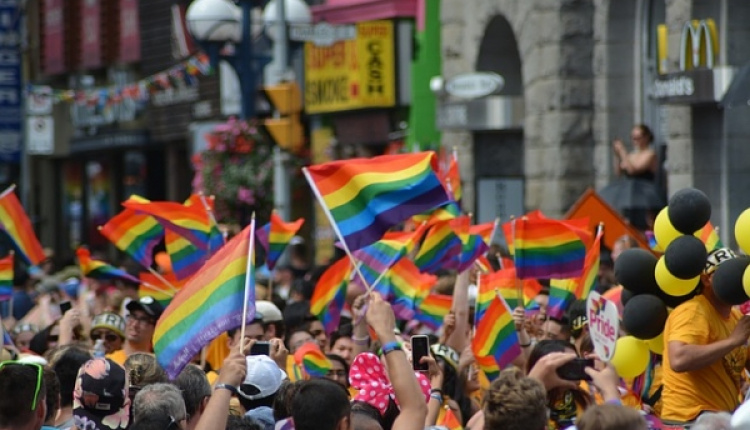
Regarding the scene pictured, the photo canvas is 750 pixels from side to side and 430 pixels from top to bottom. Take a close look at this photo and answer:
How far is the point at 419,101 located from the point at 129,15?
17.6 m

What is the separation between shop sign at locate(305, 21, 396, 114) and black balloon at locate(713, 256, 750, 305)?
62.9ft

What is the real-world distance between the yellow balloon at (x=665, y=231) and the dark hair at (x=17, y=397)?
11.7 ft

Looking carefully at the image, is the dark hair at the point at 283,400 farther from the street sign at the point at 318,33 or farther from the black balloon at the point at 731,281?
the street sign at the point at 318,33

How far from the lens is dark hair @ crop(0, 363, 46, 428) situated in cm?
685

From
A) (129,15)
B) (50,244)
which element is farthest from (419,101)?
(50,244)

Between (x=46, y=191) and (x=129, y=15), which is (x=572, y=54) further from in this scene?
(x=46, y=191)

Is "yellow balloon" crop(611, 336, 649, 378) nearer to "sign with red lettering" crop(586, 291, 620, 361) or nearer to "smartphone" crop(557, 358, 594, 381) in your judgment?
"sign with red lettering" crop(586, 291, 620, 361)

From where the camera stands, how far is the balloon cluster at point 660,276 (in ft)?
28.8

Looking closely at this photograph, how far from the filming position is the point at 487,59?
77.4 feet

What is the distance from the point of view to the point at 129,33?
42906mm

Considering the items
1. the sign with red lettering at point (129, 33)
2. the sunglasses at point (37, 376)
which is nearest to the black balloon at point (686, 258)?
the sunglasses at point (37, 376)

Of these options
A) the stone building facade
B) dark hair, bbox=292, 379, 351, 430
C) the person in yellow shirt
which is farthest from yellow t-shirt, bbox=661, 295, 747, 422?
the stone building facade

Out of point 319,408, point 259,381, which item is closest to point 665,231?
point 259,381

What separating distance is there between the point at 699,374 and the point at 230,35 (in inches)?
486
